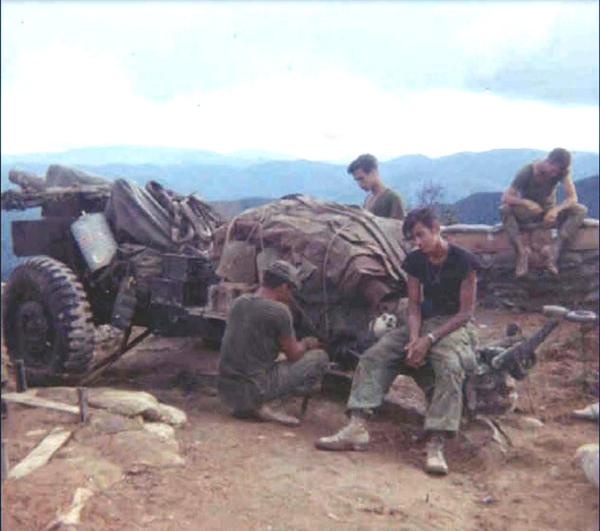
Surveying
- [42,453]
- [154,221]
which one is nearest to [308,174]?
[42,453]

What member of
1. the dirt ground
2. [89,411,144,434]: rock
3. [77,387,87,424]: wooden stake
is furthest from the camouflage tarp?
[77,387,87,424]: wooden stake

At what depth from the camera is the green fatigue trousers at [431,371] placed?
4.04 meters

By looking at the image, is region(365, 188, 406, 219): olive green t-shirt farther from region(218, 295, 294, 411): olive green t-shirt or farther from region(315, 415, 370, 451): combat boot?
region(315, 415, 370, 451): combat boot

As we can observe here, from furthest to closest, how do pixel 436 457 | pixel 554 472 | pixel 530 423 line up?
pixel 530 423 → pixel 436 457 → pixel 554 472

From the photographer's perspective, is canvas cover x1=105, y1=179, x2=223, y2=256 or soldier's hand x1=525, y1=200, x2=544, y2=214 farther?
soldier's hand x1=525, y1=200, x2=544, y2=214

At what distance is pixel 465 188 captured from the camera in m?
3.04

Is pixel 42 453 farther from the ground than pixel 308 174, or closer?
closer

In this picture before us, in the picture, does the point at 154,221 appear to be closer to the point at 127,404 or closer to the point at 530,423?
the point at 127,404

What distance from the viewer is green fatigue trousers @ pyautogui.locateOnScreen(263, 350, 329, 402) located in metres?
4.74

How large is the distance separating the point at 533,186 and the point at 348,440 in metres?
3.06

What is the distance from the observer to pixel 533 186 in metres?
6.18

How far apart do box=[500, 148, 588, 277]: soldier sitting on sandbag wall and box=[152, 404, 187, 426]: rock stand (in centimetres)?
305

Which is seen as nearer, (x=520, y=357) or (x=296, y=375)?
(x=520, y=357)

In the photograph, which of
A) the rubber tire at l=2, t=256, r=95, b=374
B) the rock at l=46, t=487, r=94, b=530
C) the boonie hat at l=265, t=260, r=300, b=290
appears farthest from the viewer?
the rubber tire at l=2, t=256, r=95, b=374
